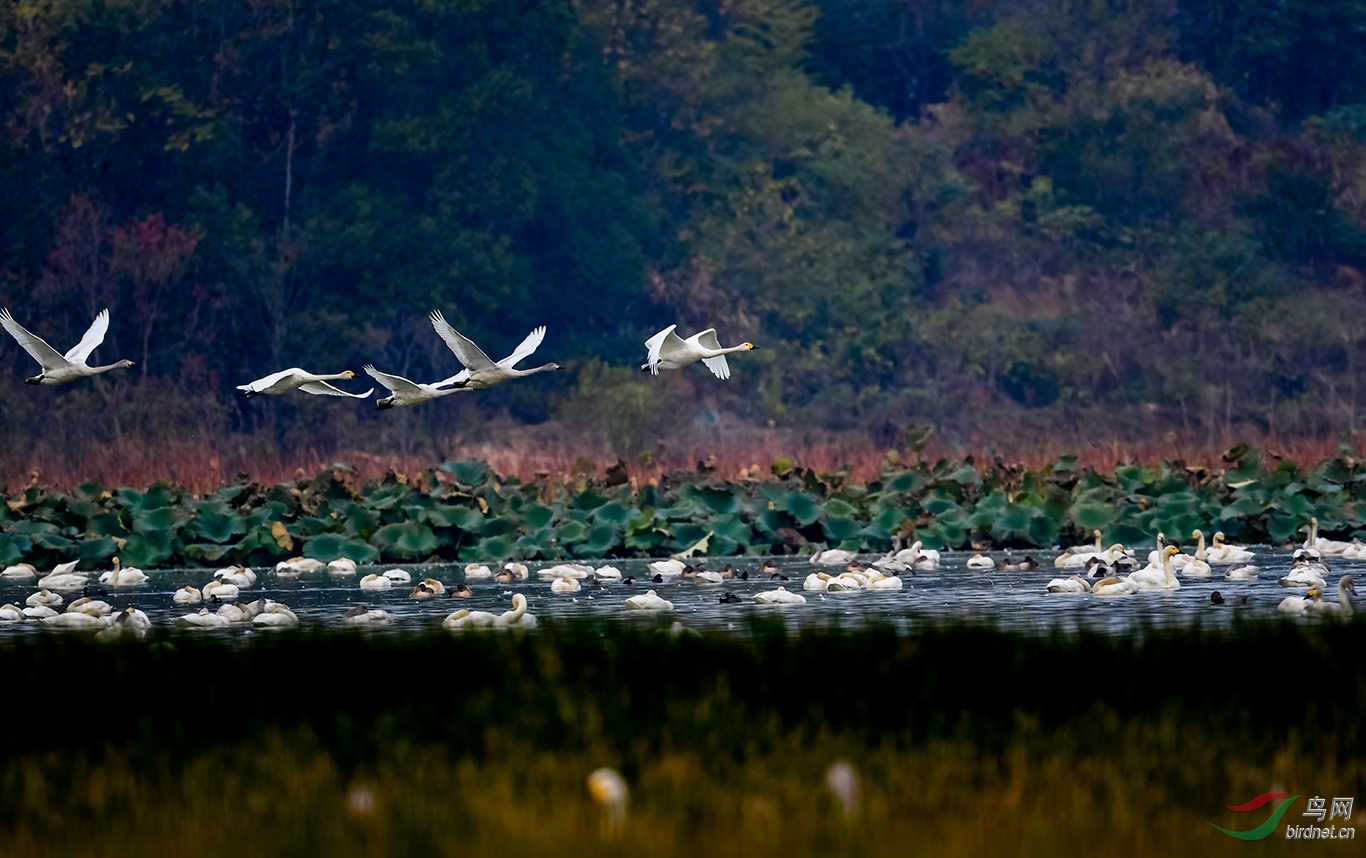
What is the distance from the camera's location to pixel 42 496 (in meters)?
19.8

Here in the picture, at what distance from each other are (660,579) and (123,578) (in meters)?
3.86

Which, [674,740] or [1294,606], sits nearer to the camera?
[674,740]

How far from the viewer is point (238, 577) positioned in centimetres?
1647

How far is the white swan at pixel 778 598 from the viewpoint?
14398 mm

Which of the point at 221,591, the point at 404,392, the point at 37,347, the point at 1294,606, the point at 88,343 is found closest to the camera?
the point at 1294,606

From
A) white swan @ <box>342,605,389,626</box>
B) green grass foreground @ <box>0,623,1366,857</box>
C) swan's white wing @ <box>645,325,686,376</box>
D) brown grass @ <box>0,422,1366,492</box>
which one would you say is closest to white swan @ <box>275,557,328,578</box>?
swan's white wing @ <box>645,325,686,376</box>

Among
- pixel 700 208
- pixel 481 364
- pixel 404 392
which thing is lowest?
pixel 404 392

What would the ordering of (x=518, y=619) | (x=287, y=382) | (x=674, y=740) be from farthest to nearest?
(x=287, y=382)
(x=518, y=619)
(x=674, y=740)

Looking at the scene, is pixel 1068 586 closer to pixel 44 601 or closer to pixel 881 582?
pixel 881 582

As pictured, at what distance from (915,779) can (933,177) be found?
3808 cm

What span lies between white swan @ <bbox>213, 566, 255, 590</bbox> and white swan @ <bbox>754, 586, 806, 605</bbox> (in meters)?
3.99

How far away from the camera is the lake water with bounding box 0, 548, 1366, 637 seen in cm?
1269

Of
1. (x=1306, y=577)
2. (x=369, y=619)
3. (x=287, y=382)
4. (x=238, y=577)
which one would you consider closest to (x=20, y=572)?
(x=238, y=577)

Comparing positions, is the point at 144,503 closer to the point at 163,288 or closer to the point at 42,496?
the point at 42,496
